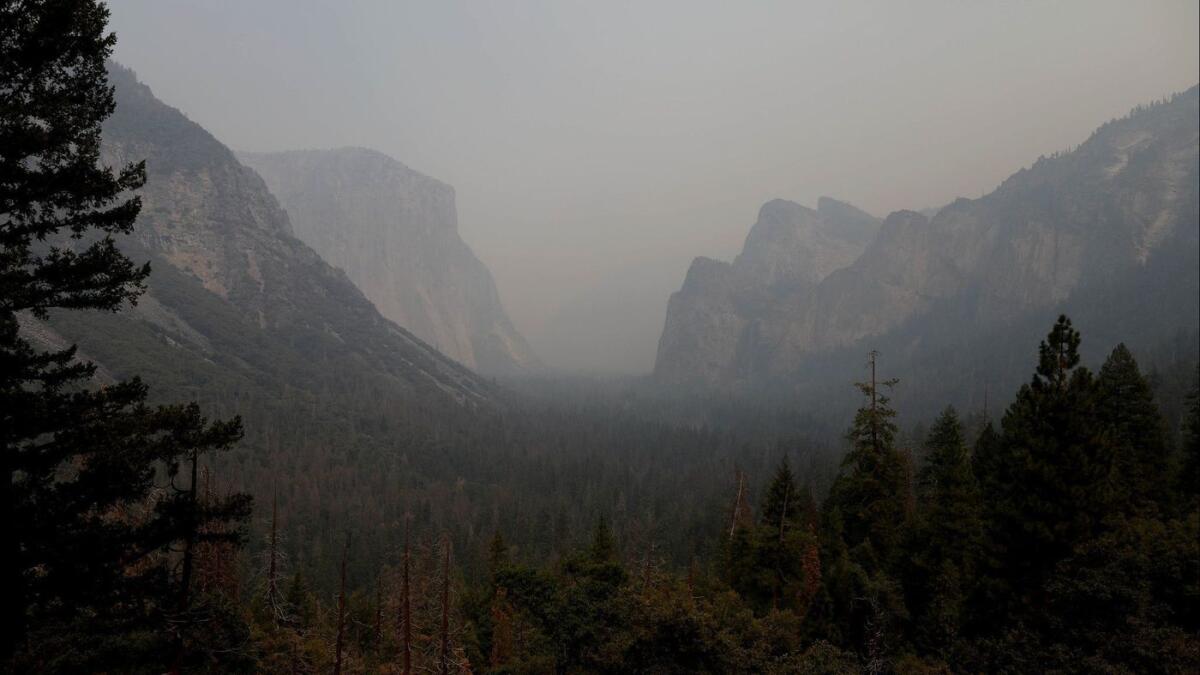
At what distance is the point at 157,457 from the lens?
9.92 metres

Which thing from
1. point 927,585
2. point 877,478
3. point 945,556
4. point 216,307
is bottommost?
point 927,585

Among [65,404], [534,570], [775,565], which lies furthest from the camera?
[534,570]

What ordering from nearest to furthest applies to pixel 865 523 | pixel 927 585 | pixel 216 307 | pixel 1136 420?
pixel 927 585, pixel 865 523, pixel 1136 420, pixel 216 307

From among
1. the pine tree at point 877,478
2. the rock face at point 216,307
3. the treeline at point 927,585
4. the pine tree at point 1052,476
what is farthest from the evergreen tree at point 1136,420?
the rock face at point 216,307

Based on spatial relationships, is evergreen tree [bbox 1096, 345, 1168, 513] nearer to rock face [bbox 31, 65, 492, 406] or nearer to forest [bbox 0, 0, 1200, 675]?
forest [bbox 0, 0, 1200, 675]

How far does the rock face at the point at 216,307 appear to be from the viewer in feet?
422

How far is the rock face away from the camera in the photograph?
128 metres

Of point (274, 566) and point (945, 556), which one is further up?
point (274, 566)

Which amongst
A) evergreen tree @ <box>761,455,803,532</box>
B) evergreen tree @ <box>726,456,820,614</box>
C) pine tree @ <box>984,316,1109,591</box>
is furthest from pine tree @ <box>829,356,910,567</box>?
pine tree @ <box>984,316,1109,591</box>

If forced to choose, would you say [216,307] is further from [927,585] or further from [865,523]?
[927,585]

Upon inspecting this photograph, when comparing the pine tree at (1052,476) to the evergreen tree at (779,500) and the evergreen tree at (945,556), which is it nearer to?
the evergreen tree at (945,556)

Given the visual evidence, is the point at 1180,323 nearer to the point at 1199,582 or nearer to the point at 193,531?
the point at 1199,582

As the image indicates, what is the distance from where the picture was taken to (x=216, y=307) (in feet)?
521

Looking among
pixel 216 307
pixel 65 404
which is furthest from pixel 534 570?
pixel 216 307
